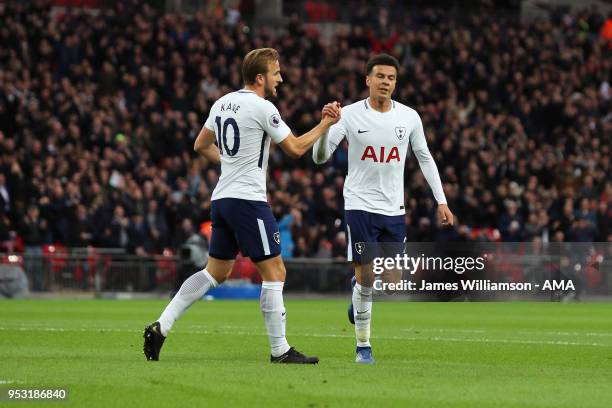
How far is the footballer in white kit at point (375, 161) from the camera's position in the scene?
42.1 ft

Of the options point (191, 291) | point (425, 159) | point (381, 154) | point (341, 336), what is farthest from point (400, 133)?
point (341, 336)

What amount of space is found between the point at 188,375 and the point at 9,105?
852 inches

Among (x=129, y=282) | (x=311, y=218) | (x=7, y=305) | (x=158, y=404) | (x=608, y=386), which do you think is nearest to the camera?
(x=158, y=404)

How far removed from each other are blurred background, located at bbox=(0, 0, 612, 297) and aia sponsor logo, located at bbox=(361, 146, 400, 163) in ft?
35.7

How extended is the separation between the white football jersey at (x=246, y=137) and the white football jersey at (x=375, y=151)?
1.20m

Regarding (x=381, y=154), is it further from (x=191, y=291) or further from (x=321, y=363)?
(x=191, y=291)

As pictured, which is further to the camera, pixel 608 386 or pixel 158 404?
pixel 608 386

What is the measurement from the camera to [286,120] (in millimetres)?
33656

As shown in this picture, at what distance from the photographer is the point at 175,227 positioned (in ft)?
102

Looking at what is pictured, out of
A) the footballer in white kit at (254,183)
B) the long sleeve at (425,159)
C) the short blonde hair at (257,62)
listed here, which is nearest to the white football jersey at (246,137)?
the footballer in white kit at (254,183)

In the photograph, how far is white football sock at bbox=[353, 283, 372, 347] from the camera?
12398 millimetres

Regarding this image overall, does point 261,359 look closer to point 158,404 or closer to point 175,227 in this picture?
point 158,404

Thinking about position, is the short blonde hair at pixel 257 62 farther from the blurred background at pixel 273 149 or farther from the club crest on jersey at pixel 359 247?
the blurred background at pixel 273 149

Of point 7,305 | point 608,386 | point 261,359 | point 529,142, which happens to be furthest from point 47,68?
point 608,386
